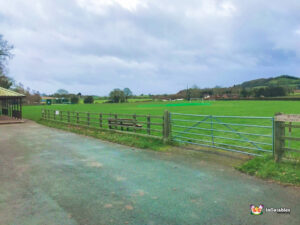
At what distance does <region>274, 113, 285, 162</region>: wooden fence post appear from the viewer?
19.8 feet

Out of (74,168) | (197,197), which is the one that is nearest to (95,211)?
(197,197)

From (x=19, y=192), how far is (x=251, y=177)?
5179 millimetres

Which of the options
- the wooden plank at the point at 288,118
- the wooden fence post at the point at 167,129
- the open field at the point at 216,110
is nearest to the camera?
the wooden plank at the point at 288,118

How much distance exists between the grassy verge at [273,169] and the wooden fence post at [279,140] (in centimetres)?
21

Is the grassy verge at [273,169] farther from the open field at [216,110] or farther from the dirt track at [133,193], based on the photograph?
the open field at [216,110]

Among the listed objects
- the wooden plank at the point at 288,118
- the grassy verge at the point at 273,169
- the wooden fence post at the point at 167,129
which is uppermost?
the wooden plank at the point at 288,118

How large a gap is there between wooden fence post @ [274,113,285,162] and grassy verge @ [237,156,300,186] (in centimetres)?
21

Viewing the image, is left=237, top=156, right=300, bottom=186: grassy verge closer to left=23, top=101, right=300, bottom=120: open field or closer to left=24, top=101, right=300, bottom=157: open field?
left=24, top=101, right=300, bottom=157: open field

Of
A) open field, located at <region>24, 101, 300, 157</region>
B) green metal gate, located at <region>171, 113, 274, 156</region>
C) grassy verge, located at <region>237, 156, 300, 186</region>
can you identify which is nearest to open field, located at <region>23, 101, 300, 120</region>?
open field, located at <region>24, 101, 300, 157</region>

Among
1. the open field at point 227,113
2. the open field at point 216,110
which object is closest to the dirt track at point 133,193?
the open field at point 227,113

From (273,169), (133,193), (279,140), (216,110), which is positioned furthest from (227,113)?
(133,193)

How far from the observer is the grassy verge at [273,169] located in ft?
16.9

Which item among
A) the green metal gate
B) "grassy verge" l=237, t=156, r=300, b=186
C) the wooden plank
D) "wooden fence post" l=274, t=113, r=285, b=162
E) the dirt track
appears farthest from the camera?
the green metal gate

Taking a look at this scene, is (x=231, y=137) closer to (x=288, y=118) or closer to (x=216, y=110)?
(x=288, y=118)
